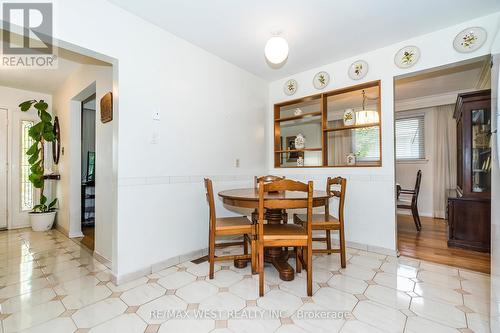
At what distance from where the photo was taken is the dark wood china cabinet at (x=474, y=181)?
9.28 ft

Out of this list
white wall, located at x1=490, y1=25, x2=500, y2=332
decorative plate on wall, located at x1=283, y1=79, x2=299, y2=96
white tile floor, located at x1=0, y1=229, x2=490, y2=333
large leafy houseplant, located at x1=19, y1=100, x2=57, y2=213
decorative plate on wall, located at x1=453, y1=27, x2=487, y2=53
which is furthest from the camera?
large leafy houseplant, located at x1=19, y1=100, x2=57, y2=213

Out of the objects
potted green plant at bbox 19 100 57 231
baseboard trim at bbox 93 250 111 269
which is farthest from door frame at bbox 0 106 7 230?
baseboard trim at bbox 93 250 111 269

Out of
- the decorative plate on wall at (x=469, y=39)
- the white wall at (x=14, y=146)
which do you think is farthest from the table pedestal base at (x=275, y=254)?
the white wall at (x=14, y=146)

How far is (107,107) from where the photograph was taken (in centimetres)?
242

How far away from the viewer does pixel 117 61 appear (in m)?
2.07

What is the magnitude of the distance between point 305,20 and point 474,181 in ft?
9.36

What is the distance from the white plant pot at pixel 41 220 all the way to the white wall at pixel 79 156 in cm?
12

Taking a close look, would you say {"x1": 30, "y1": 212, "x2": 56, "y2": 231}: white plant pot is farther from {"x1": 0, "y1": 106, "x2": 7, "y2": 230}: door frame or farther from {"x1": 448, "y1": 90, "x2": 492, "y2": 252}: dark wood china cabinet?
{"x1": 448, "y1": 90, "x2": 492, "y2": 252}: dark wood china cabinet

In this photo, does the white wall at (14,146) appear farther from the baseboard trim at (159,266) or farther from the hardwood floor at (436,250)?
the hardwood floor at (436,250)

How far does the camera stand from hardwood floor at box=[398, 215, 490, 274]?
97.5 inches

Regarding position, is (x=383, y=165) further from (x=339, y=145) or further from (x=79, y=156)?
(x=79, y=156)

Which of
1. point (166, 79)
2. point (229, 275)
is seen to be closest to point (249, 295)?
point (229, 275)

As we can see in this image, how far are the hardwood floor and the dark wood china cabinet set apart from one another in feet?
0.62

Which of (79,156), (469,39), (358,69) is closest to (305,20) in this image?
(358,69)
